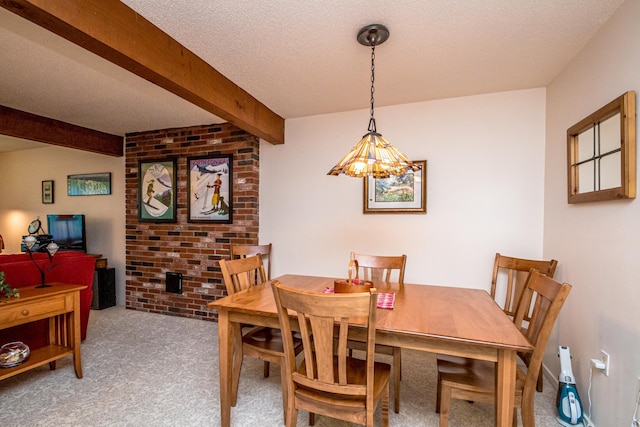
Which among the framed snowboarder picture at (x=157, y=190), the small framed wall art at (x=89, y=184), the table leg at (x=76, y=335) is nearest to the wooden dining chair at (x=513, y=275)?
the table leg at (x=76, y=335)

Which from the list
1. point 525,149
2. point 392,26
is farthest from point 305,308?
point 525,149

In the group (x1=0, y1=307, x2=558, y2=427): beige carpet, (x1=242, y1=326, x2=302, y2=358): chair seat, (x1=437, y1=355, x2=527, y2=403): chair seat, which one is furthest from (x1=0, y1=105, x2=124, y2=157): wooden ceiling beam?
(x1=437, y1=355, x2=527, y2=403): chair seat

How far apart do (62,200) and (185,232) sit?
2.52 m

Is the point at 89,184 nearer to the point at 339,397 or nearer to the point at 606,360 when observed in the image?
the point at 339,397

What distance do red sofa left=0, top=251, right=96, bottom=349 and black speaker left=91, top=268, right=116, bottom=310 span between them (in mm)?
1166

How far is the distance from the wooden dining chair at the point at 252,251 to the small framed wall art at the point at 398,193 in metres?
1.11

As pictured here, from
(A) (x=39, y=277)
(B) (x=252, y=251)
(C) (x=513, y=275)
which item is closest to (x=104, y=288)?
(A) (x=39, y=277)

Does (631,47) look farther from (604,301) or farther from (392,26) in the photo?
(604,301)

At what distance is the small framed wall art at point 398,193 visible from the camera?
284 centimetres

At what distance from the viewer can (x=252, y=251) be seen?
294cm

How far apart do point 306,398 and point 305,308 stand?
1.50 feet

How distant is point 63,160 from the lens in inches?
181

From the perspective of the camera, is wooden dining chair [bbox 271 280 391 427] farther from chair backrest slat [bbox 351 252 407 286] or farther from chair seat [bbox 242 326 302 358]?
chair backrest slat [bbox 351 252 407 286]

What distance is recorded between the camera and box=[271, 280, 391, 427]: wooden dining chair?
3.83 ft
